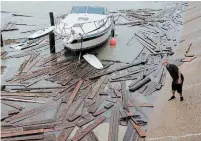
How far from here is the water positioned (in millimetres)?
23734

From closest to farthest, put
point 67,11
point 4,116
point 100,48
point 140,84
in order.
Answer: point 4,116 → point 140,84 → point 100,48 → point 67,11

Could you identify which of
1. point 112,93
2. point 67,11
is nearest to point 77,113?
point 112,93

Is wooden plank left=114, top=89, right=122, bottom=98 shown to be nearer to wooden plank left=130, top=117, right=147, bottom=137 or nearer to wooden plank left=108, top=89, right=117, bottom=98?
wooden plank left=108, top=89, right=117, bottom=98

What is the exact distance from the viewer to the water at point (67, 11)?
2373cm

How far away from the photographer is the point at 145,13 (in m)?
36.9

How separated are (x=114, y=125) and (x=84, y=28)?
11.2m

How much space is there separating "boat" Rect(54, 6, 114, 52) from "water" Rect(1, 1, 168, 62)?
1433 millimetres

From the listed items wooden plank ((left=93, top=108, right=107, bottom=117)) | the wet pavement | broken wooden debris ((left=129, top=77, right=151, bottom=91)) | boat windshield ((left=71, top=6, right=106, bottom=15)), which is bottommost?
wooden plank ((left=93, top=108, right=107, bottom=117))

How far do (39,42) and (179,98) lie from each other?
1510 centimetres

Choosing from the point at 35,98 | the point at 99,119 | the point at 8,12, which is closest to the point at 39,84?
the point at 35,98

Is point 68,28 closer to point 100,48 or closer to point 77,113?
point 100,48

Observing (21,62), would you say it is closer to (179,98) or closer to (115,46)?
(115,46)

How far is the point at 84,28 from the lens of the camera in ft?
74.4

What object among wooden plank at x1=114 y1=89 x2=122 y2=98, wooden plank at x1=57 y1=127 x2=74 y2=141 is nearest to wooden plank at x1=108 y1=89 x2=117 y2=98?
wooden plank at x1=114 y1=89 x2=122 y2=98
